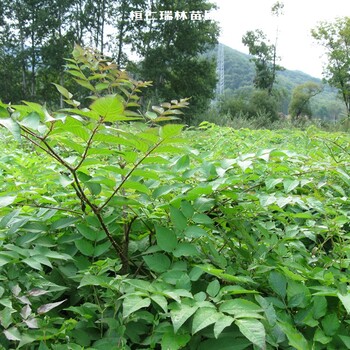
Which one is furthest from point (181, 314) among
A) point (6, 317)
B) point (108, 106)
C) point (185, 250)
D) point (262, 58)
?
point (262, 58)

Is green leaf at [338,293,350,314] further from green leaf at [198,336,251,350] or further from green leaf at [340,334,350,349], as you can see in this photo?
green leaf at [198,336,251,350]

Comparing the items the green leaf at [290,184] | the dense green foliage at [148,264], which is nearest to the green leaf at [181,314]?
the dense green foliage at [148,264]

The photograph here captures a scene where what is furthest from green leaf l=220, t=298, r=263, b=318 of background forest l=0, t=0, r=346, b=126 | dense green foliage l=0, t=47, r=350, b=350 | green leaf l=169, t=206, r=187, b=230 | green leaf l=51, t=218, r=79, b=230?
background forest l=0, t=0, r=346, b=126

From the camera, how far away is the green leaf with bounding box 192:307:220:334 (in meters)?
0.73

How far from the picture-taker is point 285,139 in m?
4.57

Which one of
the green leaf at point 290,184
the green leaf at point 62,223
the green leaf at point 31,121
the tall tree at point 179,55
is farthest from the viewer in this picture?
the tall tree at point 179,55

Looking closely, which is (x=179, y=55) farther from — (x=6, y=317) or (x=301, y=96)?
(x=6, y=317)

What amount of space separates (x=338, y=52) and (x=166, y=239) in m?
31.7

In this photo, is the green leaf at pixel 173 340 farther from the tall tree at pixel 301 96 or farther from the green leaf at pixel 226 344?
the tall tree at pixel 301 96

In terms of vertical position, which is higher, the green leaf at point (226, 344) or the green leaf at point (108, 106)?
the green leaf at point (108, 106)

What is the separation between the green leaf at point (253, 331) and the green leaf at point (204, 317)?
0.04 meters

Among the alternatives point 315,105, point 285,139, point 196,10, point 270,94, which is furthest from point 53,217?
point 315,105

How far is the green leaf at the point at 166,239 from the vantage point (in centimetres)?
96

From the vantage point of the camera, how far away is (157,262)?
38.3 inches
